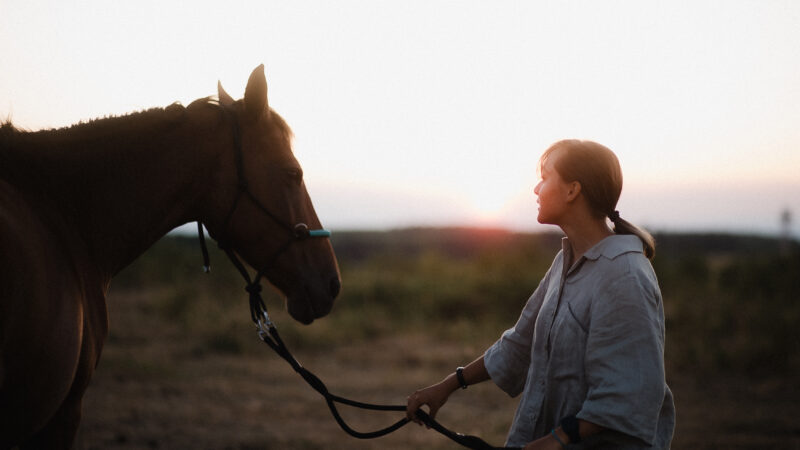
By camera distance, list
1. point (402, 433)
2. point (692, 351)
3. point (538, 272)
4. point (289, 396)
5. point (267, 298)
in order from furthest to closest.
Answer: point (538, 272)
point (267, 298)
point (692, 351)
point (289, 396)
point (402, 433)

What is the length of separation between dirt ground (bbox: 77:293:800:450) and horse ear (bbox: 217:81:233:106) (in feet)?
11.3

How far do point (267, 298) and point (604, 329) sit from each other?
11.2 m

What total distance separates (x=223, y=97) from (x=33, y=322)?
118cm

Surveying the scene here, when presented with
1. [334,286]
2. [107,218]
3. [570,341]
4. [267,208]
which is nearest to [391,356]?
[334,286]

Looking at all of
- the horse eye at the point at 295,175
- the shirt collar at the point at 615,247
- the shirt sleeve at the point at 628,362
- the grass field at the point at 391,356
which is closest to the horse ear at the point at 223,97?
the horse eye at the point at 295,175

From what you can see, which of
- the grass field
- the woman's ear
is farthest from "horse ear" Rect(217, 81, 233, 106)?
the grass field

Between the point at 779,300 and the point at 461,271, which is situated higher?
the point at 779,300

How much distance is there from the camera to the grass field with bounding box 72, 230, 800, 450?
17.9 feet

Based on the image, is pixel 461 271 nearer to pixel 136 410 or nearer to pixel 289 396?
pixel 289 396

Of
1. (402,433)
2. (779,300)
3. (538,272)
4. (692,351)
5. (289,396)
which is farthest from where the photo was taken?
(538,272)

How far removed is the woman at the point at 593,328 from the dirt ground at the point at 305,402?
11.6 feet

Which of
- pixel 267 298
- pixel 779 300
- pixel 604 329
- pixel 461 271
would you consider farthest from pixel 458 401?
pixel 461 271

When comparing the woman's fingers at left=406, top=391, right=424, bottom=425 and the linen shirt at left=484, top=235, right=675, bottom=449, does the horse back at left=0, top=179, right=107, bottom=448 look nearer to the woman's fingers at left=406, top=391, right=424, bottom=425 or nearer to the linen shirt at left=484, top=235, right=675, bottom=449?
the woman's fingers at left=406, top=391, right=424, bottom=425

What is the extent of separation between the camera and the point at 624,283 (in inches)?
69.0
